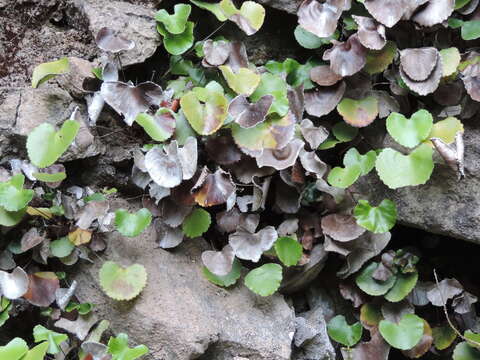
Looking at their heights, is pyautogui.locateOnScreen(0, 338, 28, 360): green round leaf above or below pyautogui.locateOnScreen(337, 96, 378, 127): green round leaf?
below

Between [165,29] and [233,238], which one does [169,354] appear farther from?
[165,29]

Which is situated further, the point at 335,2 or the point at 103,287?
the point at 335,2

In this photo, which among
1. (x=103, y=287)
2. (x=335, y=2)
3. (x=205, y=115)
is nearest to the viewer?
(x=103, y=287)

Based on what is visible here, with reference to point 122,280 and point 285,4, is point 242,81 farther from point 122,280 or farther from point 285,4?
point 122,280

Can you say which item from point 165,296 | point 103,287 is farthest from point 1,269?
point 165,296

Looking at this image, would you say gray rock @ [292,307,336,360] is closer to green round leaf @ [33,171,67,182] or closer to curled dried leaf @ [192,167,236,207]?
curled dried leaf @ [192,167,236,207]

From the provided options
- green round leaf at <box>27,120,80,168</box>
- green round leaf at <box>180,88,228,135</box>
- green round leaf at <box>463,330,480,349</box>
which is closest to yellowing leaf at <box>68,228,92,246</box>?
green round leaf at <box>27,120,80,168</box>

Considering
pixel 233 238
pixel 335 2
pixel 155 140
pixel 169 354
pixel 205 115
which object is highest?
pixel 335 2

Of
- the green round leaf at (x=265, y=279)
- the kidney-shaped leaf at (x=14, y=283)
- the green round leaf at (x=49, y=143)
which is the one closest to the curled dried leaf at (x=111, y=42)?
the green round leaf at (x=49, y=143)
